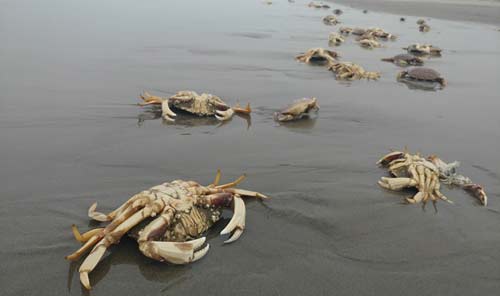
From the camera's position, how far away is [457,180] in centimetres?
422

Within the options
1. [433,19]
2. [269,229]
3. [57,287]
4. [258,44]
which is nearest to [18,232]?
[57,287]

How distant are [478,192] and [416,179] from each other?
577mm

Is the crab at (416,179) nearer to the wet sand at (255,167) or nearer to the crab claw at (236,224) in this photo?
the wet sand at (255,167)

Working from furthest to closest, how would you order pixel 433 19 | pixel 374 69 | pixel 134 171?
pixel 433 19 < pixel 374 69 < pixel 134 171

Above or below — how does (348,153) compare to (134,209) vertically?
below

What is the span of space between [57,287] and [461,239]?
9.90 feet

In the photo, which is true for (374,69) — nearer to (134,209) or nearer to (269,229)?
(269,229)

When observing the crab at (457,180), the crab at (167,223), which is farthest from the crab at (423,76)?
the crab at (167,223)

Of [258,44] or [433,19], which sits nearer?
[258,44]

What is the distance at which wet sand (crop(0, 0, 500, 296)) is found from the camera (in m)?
2.83

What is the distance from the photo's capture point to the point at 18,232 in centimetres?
312

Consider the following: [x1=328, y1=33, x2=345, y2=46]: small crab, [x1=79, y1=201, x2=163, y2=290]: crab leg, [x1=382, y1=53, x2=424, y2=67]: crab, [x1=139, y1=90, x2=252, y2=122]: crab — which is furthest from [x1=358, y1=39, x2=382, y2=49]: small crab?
[x1=79, y1=201, x2=163, y2=290]: crab leg

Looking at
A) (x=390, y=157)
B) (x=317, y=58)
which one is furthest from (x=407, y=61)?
(x=390, y=157)

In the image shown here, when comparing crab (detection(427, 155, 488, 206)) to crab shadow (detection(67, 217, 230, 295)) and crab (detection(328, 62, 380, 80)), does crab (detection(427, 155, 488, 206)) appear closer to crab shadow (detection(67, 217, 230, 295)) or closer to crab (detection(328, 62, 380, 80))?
crab shadow (detection(67, 217, 230, 295))
